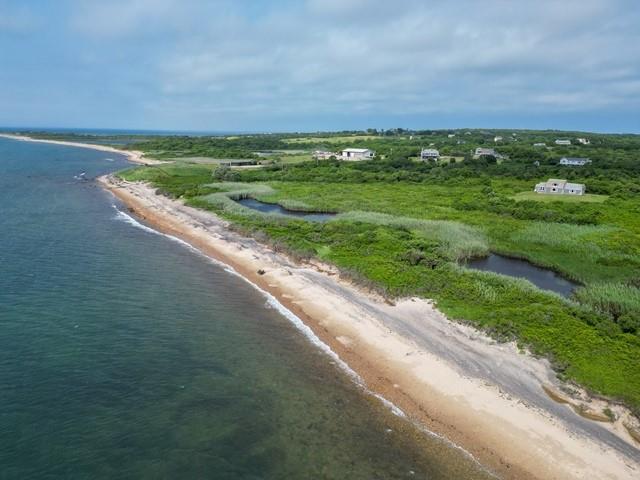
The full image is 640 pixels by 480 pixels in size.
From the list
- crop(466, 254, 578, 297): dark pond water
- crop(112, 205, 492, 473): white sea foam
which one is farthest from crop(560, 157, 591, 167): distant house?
crop(112, 205, 492, 473): white sea foam

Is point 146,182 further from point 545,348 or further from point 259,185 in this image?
point 545,348

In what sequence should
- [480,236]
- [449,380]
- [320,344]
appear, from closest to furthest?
[449,380] < [320,344] < [480,236]

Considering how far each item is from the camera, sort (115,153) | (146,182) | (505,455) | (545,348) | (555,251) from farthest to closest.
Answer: (115,153), (146,182), (555,251), (545,348), (505,455)

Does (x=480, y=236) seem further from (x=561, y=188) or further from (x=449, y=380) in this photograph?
(x=561, y=188)

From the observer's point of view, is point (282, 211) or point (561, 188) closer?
point (282, 211)

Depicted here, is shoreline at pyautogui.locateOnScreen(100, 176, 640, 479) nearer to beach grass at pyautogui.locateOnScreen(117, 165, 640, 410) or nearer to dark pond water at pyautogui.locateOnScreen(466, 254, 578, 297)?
beach grass at pyautogui.locateOnScreen(117, 165, 640, 410)

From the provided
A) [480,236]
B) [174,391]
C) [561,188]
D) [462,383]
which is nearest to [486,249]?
[480,236]

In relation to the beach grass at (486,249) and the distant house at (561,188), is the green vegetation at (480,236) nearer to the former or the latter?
the beach grass at (486,249)

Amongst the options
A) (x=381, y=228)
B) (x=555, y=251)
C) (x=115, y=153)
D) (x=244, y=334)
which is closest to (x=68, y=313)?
(x=244, y=334)
